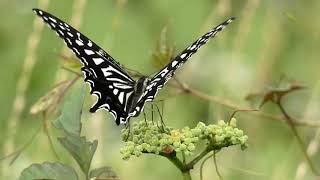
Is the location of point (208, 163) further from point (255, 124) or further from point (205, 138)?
point (205, 138)

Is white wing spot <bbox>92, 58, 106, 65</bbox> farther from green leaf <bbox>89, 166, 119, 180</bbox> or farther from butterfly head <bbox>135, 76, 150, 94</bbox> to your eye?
green leaf <bbox>89, 166, 119, 180</bbox>

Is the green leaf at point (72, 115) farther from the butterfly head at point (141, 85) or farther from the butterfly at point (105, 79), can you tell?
the butterfly head at point (141, 85)

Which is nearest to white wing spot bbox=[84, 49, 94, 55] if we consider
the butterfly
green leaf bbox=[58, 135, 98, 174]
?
the butterfly

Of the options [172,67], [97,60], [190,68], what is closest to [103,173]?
[172,67]

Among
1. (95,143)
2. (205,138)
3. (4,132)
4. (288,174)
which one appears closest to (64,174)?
(95,143)

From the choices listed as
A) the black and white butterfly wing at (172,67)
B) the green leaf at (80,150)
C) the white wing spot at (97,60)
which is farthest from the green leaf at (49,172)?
the white wing spot at (97,60)

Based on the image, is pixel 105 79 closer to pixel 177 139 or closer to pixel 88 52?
pixel 88 52
